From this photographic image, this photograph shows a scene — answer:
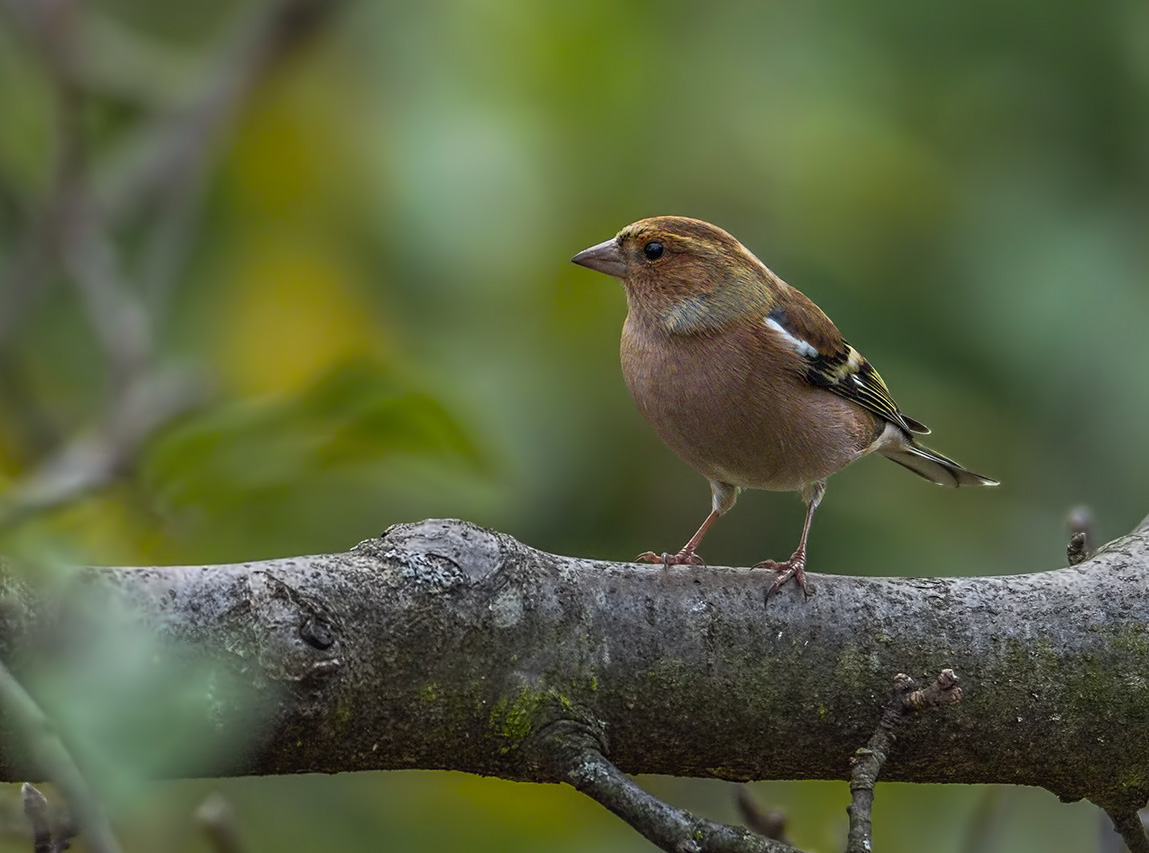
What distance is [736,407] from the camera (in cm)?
443

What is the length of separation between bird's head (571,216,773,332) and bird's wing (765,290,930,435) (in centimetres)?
14

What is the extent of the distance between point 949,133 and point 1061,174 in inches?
23.0

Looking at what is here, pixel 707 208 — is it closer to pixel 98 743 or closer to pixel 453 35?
pixel 453 35

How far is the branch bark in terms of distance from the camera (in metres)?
2.46

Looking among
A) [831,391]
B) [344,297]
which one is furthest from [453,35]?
[831,391]

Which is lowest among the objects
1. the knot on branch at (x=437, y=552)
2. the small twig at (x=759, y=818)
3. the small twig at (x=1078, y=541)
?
the small twig at (x=759, y=818)

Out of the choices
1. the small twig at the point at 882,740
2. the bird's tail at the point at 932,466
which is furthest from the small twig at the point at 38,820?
the bird's tail at the point at 932,466

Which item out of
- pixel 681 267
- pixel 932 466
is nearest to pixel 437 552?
pixel 681 267

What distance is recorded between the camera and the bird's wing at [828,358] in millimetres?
4887

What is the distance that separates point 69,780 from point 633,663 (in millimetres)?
1888

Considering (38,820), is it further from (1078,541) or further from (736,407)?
(736,407)

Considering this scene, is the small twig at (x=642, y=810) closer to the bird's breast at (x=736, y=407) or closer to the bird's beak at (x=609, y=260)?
the bird's breast at (x=736, y=407)

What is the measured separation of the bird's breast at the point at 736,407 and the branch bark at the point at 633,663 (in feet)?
3.99

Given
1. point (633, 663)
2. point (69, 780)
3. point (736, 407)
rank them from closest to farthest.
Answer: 1. point (69, 780)
2. point (633, 663)
3. point (736, 407)
